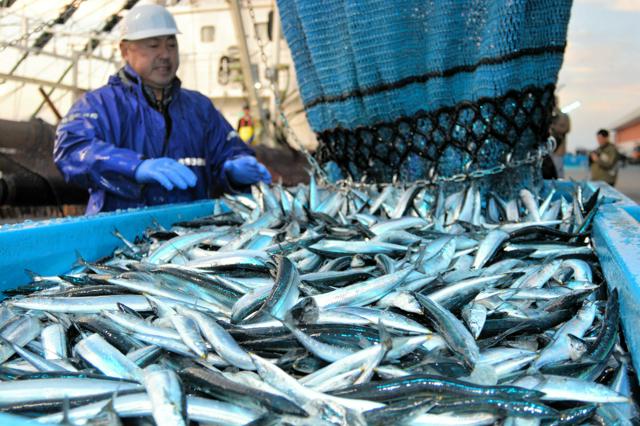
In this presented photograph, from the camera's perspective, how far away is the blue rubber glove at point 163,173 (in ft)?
10.5

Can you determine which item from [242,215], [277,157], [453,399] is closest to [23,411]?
[453,399]

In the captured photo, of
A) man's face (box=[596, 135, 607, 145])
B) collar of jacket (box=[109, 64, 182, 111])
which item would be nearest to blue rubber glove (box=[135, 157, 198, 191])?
collar of jacket (box=[109, 64, 182, 111])

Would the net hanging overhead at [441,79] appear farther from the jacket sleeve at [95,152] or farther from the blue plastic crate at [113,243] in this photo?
the jacket sleeve at [95,152]

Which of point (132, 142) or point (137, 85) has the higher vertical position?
point (137, 85)

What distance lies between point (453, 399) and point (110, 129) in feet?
10.3

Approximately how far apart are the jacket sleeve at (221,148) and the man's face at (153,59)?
21.4 inches

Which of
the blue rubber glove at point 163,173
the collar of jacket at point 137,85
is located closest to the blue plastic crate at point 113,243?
the blue rubber glove at point 163,173

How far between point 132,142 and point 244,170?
2.70 feet

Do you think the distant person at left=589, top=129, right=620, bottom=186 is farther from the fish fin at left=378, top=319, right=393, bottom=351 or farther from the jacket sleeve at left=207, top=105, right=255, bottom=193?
the fish fin at left=378, top=319, right=393, bottom=351

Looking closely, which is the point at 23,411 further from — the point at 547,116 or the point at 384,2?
the point at 547,116

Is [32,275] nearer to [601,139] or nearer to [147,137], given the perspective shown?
[147,137]

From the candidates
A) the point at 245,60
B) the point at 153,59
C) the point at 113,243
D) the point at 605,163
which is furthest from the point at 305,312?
the point at 605,163

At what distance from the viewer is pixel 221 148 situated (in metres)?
4.26

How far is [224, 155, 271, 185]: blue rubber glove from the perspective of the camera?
4.02 m
